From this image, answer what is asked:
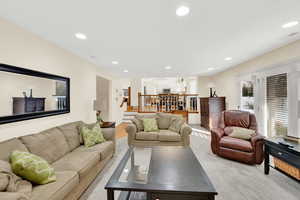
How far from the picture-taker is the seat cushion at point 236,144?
262 cm

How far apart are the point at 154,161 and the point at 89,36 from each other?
240 centimetres

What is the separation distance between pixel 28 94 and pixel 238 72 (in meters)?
5.51

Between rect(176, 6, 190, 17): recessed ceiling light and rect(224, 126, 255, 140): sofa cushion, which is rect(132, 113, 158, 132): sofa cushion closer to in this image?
rect(224, 126, 255, 140): sofa cushion

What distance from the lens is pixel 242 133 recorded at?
9.65ft

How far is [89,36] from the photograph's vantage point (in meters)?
2.30

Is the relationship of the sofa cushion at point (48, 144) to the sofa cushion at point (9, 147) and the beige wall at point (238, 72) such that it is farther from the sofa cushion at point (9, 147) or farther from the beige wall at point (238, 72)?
the beige wall at point (238, 72)

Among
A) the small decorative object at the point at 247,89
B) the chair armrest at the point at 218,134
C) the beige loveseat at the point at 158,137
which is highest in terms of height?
the small decorative object at the point at 247,89

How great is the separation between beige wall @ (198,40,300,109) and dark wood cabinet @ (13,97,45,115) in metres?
4.88

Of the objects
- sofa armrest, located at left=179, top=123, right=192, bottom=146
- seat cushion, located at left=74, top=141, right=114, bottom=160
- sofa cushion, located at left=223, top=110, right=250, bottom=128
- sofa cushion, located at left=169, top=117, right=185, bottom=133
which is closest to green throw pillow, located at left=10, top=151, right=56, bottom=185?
seat cushion, located at left=74, top=141, right=114, bottom=160

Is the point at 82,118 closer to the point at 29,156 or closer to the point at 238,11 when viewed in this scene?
the point at 29,156

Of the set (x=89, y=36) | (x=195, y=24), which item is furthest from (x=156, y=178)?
(x=89, y=36)

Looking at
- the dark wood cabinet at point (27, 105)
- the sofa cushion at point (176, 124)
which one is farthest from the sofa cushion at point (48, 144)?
the sofa cushion at point (176, 124)

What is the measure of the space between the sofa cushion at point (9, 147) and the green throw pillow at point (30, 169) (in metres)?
→ 0.09

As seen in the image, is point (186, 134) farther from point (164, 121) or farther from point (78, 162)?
point (78, 162)
